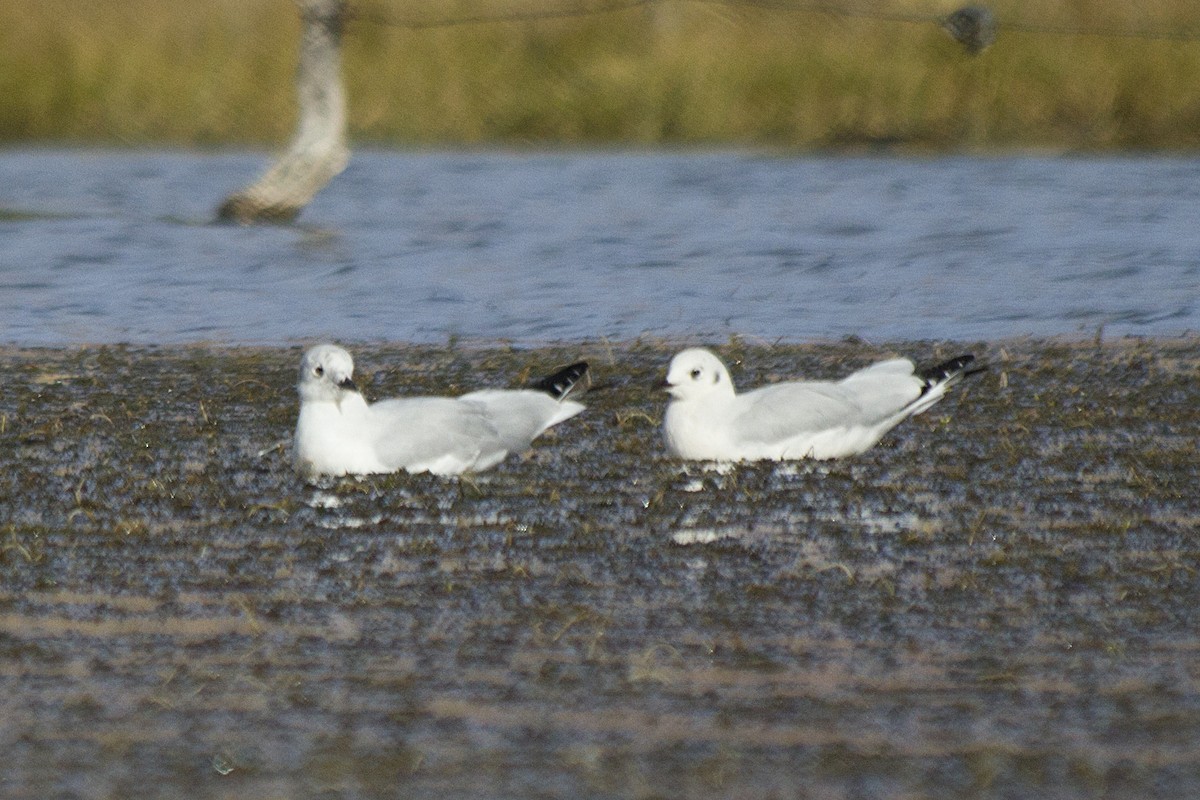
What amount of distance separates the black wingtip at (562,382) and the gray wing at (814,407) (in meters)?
0.80

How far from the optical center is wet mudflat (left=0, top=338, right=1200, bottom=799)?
13.3ft

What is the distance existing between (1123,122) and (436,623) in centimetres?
1624

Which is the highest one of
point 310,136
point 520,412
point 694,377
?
point 310,136

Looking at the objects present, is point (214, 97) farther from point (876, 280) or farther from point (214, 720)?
point (214, 720)

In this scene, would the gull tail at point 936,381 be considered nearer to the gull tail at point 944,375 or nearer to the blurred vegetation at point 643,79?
the gull tail at point 944,375

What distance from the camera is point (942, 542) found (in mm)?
5930

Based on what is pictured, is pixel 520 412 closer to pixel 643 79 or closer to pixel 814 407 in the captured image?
pixel 814 407

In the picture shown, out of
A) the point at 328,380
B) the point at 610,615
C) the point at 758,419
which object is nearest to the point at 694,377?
the point at 758,419

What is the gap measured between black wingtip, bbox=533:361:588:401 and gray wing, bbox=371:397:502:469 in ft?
2.26

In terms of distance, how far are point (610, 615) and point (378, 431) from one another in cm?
212

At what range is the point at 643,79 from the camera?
2191 cm

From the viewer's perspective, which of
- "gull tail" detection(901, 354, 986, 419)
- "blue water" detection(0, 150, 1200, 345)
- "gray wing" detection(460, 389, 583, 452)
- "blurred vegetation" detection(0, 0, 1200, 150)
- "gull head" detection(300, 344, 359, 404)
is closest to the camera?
"gull head" detection(300, 344, 359, 404)

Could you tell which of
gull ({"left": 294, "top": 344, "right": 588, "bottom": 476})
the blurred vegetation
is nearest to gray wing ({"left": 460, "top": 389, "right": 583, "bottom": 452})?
gull ({"left": 294, "top": 344, "right": 588, "bottom": 476})

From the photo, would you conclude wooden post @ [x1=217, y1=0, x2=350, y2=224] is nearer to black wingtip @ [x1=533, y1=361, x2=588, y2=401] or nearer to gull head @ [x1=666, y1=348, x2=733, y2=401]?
black wingtip @ [x1=533, y1=361, x2=588, y2=401]
